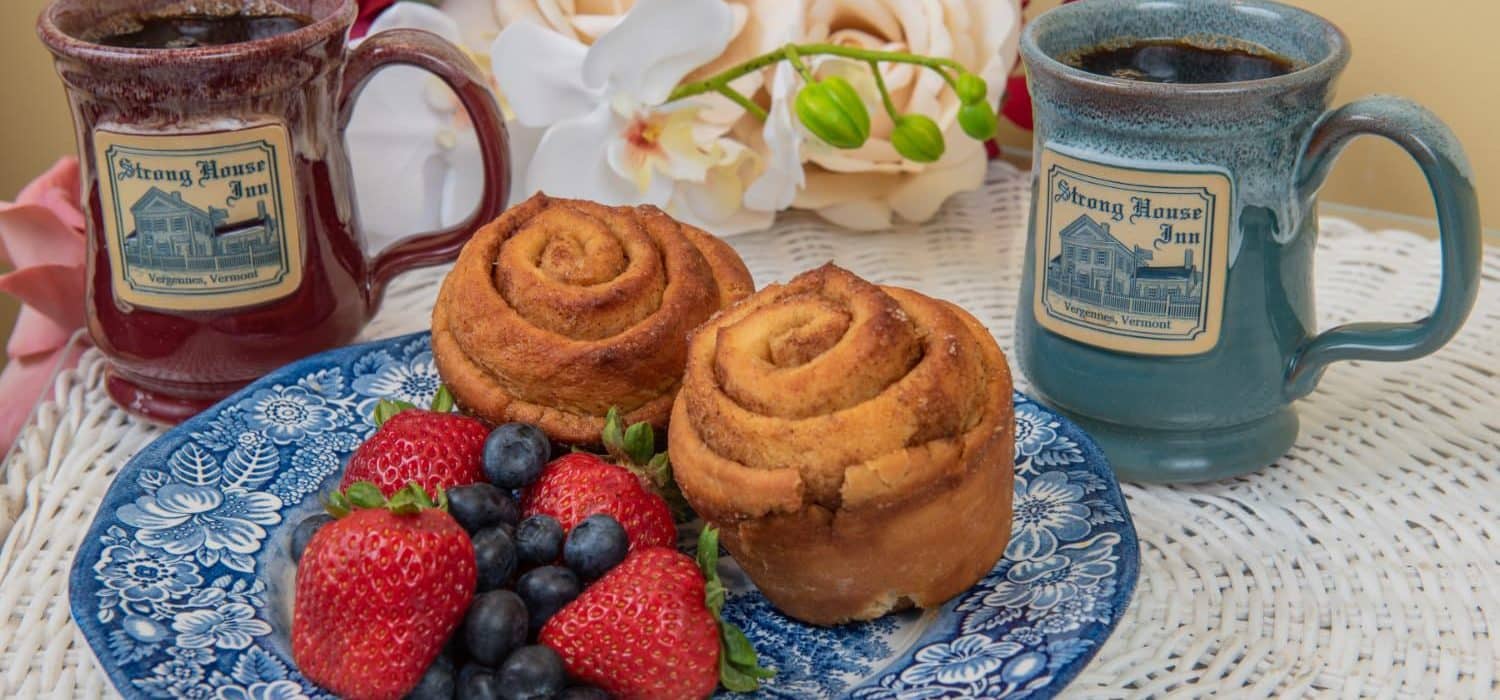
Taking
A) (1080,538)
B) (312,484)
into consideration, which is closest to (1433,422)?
(1080,538)

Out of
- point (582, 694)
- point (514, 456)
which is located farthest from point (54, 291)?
point (582, 694)

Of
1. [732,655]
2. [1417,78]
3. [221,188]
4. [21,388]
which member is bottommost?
[21,388]

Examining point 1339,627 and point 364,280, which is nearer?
point 1339,627

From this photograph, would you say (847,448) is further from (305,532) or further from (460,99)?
(460,99)

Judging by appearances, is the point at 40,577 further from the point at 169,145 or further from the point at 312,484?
the point at 169,145

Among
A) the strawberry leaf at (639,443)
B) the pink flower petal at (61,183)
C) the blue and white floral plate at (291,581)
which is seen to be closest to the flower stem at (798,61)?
the blue and white floral plate at (291,581)

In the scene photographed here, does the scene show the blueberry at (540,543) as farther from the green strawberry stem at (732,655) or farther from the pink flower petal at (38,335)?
the pink flower petal at (38,335)
